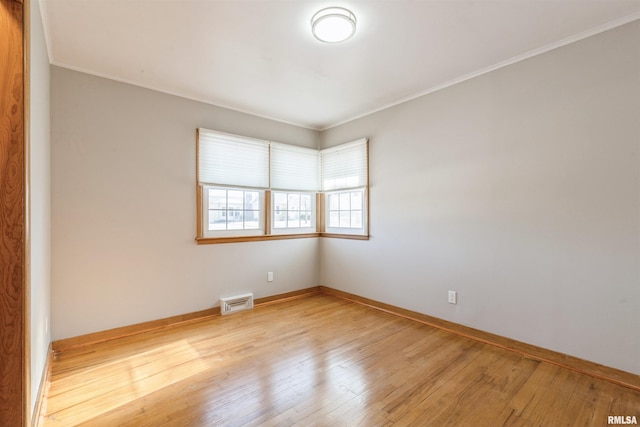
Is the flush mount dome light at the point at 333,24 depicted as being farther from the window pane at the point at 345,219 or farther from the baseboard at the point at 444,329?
the baseboard at the point at 444,329

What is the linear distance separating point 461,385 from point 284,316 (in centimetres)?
202

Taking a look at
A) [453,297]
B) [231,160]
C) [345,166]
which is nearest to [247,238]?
[231,160]

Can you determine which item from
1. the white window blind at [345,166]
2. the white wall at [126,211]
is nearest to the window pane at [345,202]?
the white window blind at [345,166]

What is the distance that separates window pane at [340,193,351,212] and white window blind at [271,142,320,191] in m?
0.49

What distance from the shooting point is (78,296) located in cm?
271

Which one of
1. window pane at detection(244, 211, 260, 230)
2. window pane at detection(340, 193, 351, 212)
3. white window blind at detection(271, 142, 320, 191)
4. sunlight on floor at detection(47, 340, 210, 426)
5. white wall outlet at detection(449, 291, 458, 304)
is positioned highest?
white window blind at detection(271, 142, 320, 191)

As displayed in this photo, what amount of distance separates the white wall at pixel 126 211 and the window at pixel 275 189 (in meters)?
0.18

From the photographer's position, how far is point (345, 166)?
4223 mm

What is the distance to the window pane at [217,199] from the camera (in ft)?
11.6

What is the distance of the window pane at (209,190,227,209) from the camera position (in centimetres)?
355

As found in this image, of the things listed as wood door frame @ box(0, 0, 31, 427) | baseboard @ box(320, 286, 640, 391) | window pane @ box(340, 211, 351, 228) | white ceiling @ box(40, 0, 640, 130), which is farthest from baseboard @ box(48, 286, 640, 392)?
white ceiling @ box(40, 0, 640, 130)

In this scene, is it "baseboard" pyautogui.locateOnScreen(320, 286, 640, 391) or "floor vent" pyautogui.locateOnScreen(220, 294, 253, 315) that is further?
"floor vent" pyautogui.locateOnScreen(220, 294, 253, 315)

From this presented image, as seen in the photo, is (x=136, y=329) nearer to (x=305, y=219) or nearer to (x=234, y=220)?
(x=234, y=220)

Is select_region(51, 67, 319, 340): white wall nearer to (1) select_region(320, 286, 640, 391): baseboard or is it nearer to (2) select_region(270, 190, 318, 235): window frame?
(2) select_region(270, 190, 318, 235): window frame
